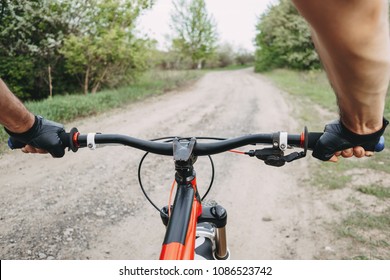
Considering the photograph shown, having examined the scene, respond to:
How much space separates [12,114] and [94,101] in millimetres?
8863

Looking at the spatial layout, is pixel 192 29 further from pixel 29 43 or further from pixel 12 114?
pixel 12 114

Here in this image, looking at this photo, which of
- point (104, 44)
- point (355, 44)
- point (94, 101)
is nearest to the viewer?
point (355, 44)

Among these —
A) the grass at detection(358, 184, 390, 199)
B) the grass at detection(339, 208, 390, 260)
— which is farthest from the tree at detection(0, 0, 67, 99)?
the grass at detection(339, 208, 390, 260)

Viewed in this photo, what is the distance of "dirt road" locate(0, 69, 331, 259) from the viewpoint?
310 centimetres

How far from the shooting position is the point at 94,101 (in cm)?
985

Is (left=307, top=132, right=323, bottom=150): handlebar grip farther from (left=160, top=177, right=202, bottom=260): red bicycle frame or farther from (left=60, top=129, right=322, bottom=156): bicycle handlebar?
(left=160, top=177, right=202, bottom=260): red bicycle frame

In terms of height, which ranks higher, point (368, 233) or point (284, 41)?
point (284, 41)

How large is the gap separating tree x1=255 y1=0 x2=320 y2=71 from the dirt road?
20.7 meters

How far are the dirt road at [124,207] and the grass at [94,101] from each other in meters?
1.74

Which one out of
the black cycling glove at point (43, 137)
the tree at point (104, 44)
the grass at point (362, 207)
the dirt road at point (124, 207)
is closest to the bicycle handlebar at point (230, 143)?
the black cycling glove at point (43, 137)

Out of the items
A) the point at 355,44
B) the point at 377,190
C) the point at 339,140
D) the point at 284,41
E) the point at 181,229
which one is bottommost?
the point at 377,190

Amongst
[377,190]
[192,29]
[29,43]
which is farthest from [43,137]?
[192,29]
